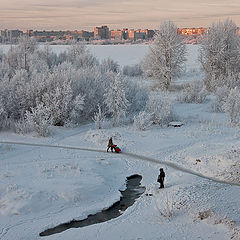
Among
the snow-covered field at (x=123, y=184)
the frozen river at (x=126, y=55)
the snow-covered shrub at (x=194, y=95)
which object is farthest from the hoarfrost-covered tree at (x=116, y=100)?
the frozen river at (x=126, y=55)

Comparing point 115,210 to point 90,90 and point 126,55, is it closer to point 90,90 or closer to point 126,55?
point 90,90

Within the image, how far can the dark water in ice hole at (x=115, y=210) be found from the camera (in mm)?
11391

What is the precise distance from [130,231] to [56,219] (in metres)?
2.83

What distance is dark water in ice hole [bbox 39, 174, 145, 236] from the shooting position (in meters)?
11.4

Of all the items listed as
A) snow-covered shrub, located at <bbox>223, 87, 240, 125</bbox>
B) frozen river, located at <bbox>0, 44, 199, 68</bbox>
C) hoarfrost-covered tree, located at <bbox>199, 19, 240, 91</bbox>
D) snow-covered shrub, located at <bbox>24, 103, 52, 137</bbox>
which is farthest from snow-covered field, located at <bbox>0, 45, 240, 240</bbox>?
frozen river, located at <bbox>0, 44, 199, 68</bbox>

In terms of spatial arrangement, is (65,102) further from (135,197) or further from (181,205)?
(181,205)

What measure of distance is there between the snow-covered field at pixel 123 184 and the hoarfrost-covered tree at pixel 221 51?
21909 mm

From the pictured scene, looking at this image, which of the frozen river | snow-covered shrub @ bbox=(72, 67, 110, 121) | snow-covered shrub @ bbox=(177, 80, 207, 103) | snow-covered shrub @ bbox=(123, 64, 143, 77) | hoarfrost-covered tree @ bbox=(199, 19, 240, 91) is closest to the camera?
snow-covered shrub @ bbox=(72, 67, 110, 121)

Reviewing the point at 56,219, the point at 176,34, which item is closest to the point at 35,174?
the point at 56,219

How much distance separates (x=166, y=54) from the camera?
1695 inches

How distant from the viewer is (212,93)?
39.9m

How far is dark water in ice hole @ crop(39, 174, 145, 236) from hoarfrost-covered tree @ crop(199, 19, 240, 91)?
97.6ft

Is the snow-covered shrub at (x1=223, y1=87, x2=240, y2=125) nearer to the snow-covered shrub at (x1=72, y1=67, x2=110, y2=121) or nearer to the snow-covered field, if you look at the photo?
the snow-covered field

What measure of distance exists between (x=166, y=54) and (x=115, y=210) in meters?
33.2
